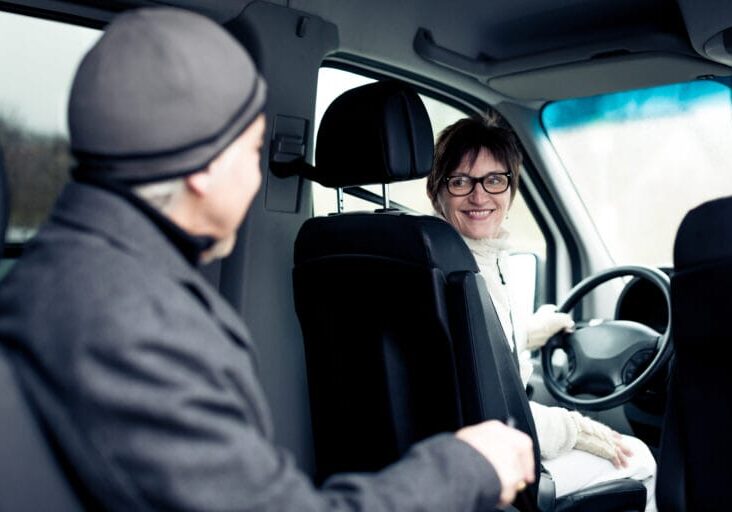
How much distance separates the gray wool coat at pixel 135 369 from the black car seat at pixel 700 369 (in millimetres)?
980

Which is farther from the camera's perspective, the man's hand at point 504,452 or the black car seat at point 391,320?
the black car seat at point 391,320

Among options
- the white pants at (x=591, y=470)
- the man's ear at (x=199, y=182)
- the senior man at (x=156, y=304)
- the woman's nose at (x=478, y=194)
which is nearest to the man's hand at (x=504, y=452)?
the senior man at (x=156, y=304)

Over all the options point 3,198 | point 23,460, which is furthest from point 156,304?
point 3,198

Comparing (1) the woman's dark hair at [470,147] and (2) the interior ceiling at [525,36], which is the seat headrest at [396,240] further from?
(2) the interior ceiling at [525,36]

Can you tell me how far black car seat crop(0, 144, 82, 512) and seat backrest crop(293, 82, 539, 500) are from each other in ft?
3.56

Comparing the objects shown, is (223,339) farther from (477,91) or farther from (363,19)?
(477,91)

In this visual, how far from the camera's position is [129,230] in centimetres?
99

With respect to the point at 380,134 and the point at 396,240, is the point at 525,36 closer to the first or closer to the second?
the point at 380,134

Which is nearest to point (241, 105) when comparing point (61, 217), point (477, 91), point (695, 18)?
point (61, 217)

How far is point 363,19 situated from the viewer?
2.88 m

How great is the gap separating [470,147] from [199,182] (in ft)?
5.72

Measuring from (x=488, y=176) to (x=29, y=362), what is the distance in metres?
1.89

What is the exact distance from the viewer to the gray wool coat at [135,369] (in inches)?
35.8

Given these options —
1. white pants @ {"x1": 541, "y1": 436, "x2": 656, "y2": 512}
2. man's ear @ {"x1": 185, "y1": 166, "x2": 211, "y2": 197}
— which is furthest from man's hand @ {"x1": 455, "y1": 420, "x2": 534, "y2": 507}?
white pants @ {"x1": 541, "y1": 436, "x2": 656, "y2": 512}
